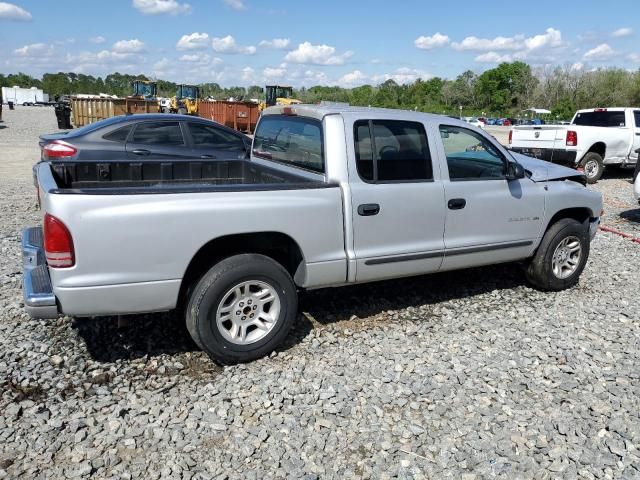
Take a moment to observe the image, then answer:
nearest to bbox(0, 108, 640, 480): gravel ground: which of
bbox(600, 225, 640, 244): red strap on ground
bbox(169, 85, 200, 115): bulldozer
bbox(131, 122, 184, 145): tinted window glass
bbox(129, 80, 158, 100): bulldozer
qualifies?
bbox(600, 225, 640, 244): red strap on ground

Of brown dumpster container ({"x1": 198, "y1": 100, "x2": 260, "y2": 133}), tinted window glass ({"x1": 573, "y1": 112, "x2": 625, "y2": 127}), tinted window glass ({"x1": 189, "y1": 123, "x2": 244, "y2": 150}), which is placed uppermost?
brown dumpster container ({"x1": 198, "y1": 100, "x2": 260, "y2": 133})

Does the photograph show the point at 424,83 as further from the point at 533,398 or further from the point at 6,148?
the point at 533,398

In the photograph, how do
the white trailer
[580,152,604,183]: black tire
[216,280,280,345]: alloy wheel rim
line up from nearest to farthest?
[216,280,280,345]: alloy wheel rim < [580,152,604,183]: black tire < the white trailer

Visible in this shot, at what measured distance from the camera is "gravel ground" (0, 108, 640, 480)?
3061 millimetres

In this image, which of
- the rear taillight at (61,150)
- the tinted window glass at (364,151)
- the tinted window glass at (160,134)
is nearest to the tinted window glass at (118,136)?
the tinted window glass at (160,134)

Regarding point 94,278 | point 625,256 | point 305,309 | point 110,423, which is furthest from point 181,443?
point 625,256

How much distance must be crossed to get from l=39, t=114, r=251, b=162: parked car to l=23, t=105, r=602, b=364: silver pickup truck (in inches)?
138

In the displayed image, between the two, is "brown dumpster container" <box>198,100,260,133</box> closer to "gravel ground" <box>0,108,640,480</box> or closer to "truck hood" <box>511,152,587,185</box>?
"truck hood" <box>511,152,587,185</box>

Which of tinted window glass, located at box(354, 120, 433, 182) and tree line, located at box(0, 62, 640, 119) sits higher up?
tree line, located at box(0, 62, 640, 119)

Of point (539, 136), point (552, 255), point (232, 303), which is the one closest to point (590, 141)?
point (539, 136)

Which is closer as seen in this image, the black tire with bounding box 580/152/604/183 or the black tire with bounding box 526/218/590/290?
the black tire with bounding box 526/218/590/290

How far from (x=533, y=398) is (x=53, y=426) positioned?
3099 mm

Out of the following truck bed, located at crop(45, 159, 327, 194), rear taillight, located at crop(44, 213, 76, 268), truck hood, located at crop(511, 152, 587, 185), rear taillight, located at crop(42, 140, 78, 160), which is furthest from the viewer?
rear taillight, located at crop(42, 140, 78, 160)

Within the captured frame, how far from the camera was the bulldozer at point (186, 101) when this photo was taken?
94.2ft
